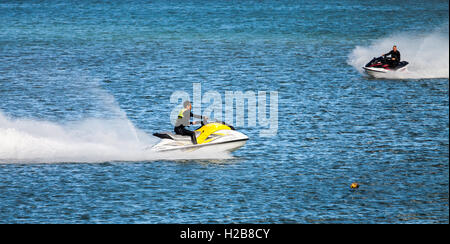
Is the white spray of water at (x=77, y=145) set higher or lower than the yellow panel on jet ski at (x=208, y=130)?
lower

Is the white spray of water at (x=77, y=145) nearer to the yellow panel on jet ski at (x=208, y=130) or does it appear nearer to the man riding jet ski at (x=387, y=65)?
the yellow panel on jet ski at (x=208, y=130)

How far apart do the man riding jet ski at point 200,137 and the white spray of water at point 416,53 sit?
1074 inches

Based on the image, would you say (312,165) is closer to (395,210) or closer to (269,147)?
(269,147)

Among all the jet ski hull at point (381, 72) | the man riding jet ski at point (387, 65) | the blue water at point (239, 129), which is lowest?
the blue water at point (239, 129)

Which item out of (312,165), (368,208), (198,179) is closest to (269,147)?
(312,165)

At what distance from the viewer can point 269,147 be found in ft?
123

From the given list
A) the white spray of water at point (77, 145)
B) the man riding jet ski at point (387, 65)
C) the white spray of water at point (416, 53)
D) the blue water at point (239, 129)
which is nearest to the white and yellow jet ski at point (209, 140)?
the white spray of water at point (77, 145)

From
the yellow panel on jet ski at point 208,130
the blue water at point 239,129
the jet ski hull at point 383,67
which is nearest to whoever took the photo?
the blue water at point 239,129

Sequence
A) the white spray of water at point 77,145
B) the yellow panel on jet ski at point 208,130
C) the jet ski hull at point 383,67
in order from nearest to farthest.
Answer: the yellow panel on jet ski at point 208,130 < the white spray of water at point 77,145 < the jet ski hull at point 383,67

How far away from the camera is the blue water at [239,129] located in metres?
28.6

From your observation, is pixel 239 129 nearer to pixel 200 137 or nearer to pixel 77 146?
pixel 200 137

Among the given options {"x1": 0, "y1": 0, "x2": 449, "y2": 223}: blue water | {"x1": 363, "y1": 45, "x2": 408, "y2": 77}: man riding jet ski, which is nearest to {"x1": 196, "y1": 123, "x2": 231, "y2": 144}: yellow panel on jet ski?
{"x1": 0, "y1": 0, "x2": 449, "y2": 223}: blue water

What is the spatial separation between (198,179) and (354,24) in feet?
279

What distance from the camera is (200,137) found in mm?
33594
